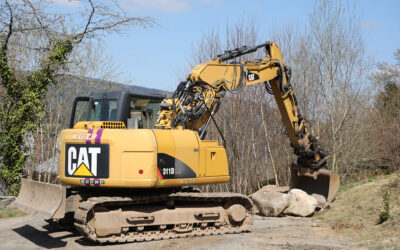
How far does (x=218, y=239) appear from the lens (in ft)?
25.7

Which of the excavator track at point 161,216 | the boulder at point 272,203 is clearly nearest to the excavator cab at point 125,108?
the excavator track at point 161,216

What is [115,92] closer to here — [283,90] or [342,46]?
[283,90]

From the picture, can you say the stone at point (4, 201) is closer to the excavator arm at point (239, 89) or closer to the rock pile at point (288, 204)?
the excavator arm at point (239, 89)

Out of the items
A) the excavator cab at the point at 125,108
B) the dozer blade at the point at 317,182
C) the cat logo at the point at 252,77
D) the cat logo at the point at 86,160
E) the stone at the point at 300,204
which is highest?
the cat logo at the point at 252,77

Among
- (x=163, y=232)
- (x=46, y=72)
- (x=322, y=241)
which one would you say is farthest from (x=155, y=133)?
(x=46, y=72)

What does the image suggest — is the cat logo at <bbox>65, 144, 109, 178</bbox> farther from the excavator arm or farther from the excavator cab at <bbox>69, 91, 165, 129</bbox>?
the excavator arm

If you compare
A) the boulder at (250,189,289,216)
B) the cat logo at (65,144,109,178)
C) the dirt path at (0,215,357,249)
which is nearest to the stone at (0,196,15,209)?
the dirt path at (0,215,357,249)

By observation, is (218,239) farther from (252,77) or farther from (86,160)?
(252,77)

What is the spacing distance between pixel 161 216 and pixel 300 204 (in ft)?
13.9

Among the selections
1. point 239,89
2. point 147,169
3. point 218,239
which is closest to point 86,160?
point 147,169

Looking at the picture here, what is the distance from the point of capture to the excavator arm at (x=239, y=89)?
8.47 meters

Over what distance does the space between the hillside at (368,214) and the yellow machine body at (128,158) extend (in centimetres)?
319

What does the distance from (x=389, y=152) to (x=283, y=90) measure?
6293mm

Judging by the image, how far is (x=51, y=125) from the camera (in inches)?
569
